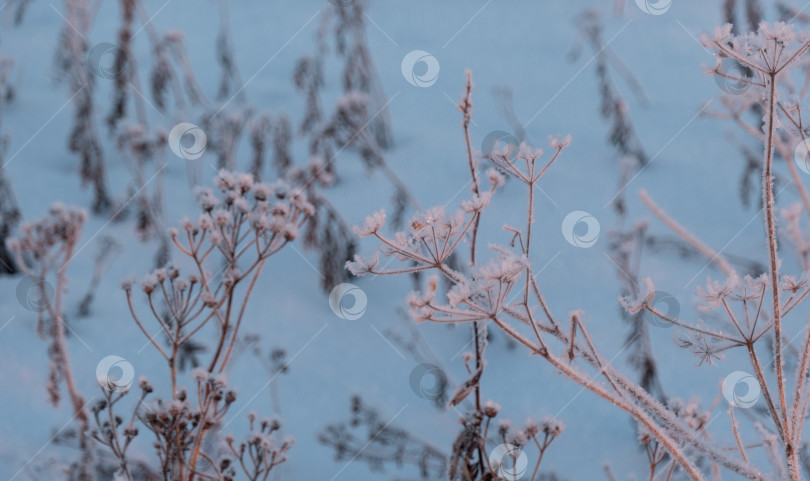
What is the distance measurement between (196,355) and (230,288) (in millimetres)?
1072

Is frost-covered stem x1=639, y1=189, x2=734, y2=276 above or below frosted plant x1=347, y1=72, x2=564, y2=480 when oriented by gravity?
above

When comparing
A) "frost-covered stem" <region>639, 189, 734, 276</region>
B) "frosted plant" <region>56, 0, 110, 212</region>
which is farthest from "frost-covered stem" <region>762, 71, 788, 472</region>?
"frosted plant" <region>56, 0, 110, 212</region>

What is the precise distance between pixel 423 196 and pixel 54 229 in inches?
57.7

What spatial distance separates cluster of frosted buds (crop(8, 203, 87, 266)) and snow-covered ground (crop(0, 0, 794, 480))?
618mm

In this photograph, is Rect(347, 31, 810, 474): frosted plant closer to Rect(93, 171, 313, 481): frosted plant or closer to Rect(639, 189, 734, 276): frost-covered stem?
Rect(639, 189, 734, 276): frost-covered stem

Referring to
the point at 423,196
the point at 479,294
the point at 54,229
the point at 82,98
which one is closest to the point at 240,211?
the point at 54,229

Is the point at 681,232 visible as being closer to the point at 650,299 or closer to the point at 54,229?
the point at 650,299

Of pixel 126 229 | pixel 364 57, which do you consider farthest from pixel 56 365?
pixel 364 57

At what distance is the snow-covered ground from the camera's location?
83.4 inches

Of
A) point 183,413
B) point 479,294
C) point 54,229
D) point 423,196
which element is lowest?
point 183,413

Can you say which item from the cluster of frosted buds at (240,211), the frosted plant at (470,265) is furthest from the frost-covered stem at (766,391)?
the cluster of frosted buds at (240,211)

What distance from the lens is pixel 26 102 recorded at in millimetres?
3336

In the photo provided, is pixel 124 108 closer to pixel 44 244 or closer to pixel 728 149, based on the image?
pixel 44 244

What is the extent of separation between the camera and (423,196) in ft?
9.21
